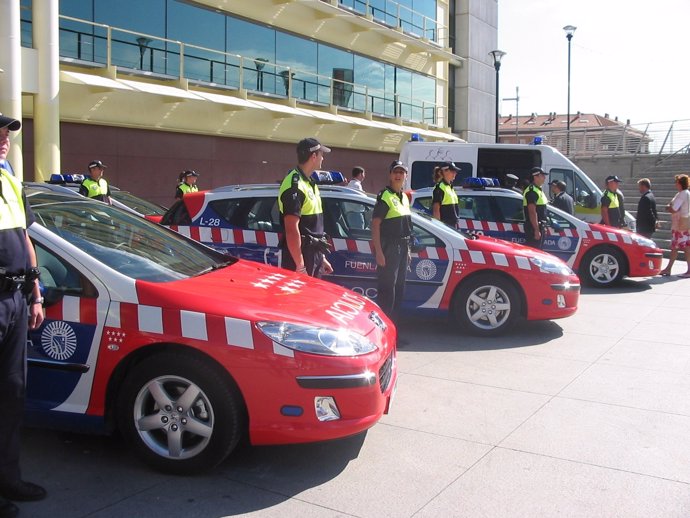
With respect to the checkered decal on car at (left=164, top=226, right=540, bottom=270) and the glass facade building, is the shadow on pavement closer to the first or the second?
the checkered decal on car at (left=164, top=226, right=540, bottom=270)

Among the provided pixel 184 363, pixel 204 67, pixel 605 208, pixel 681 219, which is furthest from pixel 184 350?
pixel 204 67

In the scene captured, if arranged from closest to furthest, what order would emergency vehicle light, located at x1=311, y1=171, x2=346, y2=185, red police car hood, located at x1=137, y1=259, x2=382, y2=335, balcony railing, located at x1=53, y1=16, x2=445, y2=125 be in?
red police car hood, located at x1=137, y1=259, x2=382, y2=335
emergency vehicle light, located at x1=311, y1=171, x2=346, y2=185
balcony railing, located at x1=53, y1=16, x2=445, y2=125

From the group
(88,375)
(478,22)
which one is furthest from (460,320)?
(478,22)

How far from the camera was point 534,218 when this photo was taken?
31.8 ft

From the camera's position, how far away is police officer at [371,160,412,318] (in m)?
6.52

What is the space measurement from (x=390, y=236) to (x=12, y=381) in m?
3.87

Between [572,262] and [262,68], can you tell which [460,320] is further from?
[262,68]

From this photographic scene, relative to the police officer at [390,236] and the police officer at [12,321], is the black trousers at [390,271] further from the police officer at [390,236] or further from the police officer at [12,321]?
the police officer at [12,321]

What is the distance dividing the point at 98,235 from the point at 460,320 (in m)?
4.09

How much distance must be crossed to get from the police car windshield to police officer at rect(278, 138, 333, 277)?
84cm

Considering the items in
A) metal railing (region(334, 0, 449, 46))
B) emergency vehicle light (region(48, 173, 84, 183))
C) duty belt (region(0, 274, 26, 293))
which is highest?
metal railing (region(334, 0, 449, 46))

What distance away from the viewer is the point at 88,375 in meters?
3.72

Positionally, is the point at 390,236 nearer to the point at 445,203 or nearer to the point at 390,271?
the point at 390,271

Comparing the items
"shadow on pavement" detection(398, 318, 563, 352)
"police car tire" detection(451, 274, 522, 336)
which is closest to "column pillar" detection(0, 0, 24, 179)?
"shadow on pavement" detection(398, 318, 563, 352)
